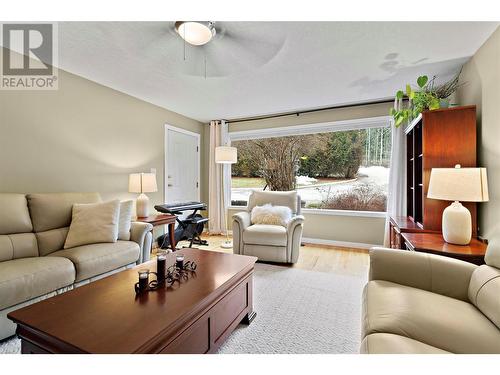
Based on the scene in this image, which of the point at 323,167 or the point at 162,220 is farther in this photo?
the point at 323,167

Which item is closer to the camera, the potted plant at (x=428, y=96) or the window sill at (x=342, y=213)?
the potted plant at (x=428, y=96)

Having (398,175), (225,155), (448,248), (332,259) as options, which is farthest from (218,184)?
(448,248)

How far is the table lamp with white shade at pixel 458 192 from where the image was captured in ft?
5.82

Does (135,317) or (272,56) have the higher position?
(272,56)

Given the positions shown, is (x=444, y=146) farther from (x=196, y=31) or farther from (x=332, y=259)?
(x=196, y=31)

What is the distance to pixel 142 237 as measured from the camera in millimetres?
2672

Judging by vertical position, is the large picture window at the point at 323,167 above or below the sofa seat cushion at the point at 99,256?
above

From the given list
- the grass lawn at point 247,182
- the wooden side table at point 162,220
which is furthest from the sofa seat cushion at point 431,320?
the grass lawn at point 247,182

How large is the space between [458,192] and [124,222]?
10.2 ft

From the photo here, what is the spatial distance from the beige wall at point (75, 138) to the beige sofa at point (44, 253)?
16.7 inches

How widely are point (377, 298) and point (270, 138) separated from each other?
3749 millimetres

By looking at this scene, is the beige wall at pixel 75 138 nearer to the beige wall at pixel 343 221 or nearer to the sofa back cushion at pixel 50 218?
the sofa back cushion at pixel 50 218

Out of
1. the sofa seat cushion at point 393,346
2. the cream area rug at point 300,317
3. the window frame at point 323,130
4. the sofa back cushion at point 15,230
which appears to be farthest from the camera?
the window frame at point 323,130

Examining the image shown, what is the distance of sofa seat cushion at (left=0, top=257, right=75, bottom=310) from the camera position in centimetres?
157
